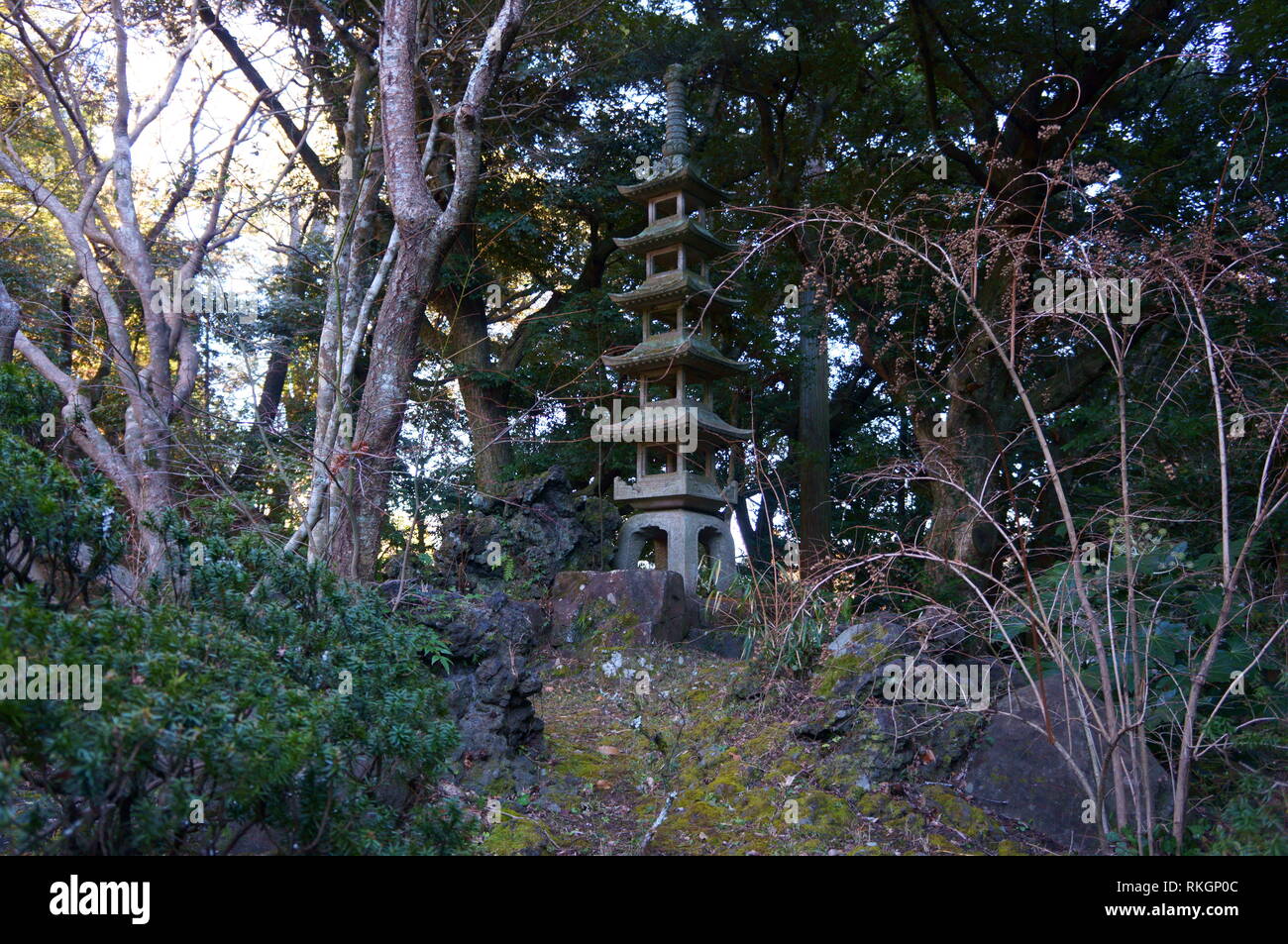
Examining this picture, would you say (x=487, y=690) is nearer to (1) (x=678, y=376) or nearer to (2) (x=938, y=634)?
(2) (x=938, y=634)

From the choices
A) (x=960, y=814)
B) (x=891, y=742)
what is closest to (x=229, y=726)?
(x=960, y=814)

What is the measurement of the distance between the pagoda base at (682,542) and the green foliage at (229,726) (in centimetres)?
573

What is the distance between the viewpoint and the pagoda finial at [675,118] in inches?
359

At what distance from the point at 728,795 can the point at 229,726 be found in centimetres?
304

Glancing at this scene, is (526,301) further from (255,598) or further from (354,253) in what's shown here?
(255,598)

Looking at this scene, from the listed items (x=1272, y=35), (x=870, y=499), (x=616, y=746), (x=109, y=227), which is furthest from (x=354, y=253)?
(x=870, y=499)

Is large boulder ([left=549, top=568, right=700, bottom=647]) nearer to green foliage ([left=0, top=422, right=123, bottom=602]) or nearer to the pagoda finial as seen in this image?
the pagoda finial

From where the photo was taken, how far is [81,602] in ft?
8.42

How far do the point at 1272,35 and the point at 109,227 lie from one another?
964 centimetres

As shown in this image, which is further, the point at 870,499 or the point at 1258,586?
the point at 870,499

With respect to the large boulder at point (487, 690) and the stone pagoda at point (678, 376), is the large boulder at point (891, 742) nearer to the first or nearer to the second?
the large boulder at point (487, 690)

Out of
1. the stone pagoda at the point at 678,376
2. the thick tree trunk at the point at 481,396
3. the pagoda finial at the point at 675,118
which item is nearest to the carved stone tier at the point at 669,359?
the stone pagoda at the point at 678,376

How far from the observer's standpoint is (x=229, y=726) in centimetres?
180

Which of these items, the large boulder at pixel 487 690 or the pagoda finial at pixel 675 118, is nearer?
the large boulder at pixel 487 690
